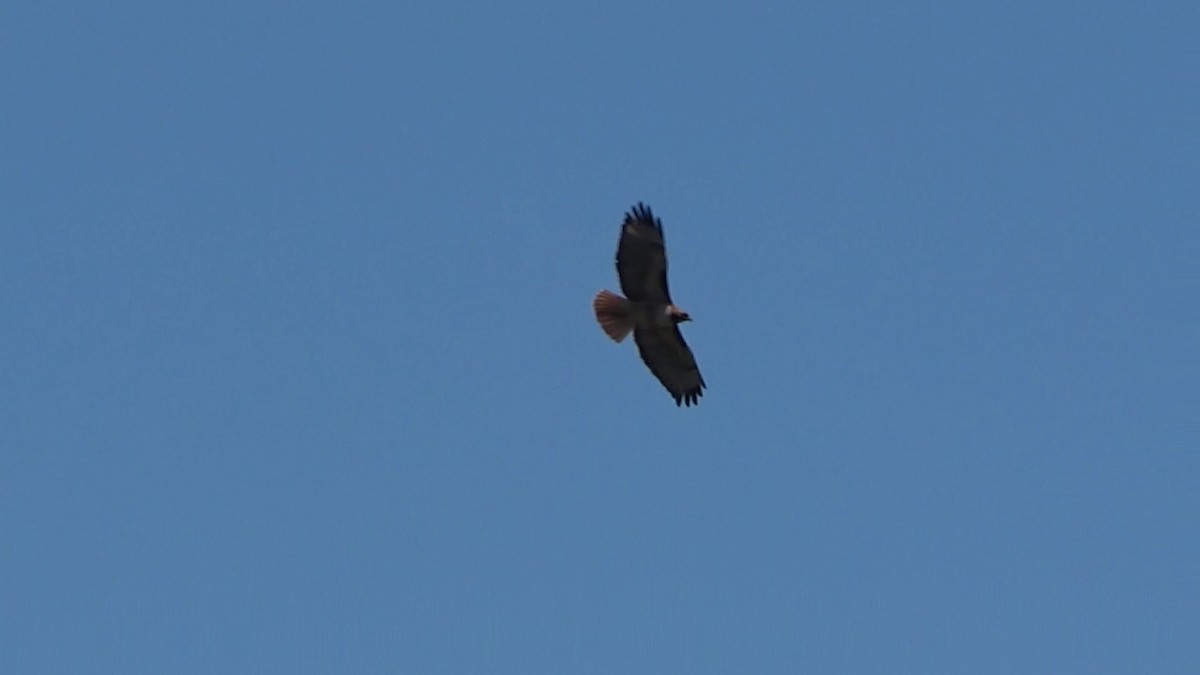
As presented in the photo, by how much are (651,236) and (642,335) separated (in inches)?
76.1

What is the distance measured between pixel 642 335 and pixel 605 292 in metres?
1.15

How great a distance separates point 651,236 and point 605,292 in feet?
3.82

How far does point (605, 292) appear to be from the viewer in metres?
47.7

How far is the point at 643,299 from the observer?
4759 centimetres

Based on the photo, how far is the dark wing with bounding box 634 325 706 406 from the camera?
4856 centimetres

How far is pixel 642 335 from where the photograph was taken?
1908 inches

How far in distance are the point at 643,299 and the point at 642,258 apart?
2.25 ft

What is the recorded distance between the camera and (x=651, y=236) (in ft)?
155

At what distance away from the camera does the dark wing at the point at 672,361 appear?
4856cm

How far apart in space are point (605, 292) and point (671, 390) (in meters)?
2.57

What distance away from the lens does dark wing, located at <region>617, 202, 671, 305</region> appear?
47.1m

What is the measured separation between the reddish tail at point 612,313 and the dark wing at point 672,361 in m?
0.52

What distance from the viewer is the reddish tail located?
4762cm

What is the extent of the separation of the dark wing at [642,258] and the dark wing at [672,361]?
3.09 feet
